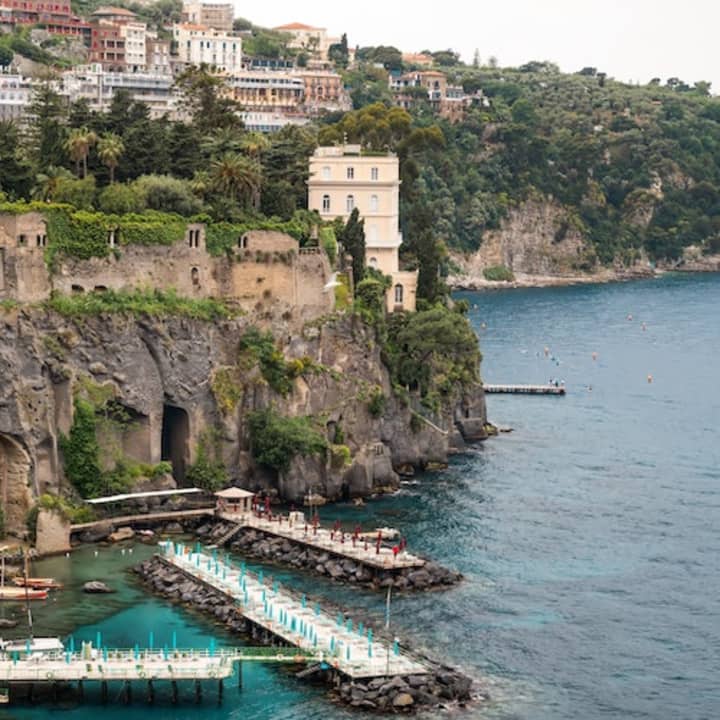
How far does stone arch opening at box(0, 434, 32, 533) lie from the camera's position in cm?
9519

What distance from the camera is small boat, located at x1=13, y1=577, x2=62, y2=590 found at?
87562mm

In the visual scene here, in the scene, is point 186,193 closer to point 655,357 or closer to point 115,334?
point 115,334

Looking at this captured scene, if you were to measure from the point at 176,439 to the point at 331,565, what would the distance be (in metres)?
16.7

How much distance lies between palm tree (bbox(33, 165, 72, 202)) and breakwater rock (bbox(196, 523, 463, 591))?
818 inches

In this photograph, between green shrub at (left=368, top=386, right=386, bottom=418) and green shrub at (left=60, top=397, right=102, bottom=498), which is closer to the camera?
green shrub at (left=60, top=397, right=102, bottom=498)

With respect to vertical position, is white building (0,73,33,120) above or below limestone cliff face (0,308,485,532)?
above

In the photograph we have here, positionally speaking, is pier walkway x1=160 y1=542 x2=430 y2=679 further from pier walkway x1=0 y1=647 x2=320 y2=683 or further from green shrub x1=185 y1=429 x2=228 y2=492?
green shrub x1=185 y1=429 x2=228 y2=492

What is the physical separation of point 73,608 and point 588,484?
36.5 meters

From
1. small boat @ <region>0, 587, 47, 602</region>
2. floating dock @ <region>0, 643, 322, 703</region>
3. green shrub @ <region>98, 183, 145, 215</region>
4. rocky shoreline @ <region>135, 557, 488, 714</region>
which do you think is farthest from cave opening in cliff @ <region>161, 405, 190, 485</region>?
floating dock @ <region>0, 643, 322, 703</region>

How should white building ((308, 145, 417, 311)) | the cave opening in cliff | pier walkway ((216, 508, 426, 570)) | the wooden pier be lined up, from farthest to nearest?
the wooden pier, white building ((308, 145, 417, 311)), the cave opening in cliff, pier walkway ((216, 508, 426, 570))

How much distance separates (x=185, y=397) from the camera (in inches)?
4097

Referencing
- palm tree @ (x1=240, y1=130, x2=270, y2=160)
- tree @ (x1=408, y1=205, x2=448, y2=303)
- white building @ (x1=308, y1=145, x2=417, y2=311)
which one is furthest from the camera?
tree @ (x1=408, y1=205, x2=448, y2=303)

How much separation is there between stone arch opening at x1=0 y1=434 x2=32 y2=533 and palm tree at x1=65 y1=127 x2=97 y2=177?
21.4 metres

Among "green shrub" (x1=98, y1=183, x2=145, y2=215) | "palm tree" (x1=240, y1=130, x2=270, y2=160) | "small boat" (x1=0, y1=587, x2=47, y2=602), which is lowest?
"small boat" (x1=0, y1=587, x2=47, y2=602)
